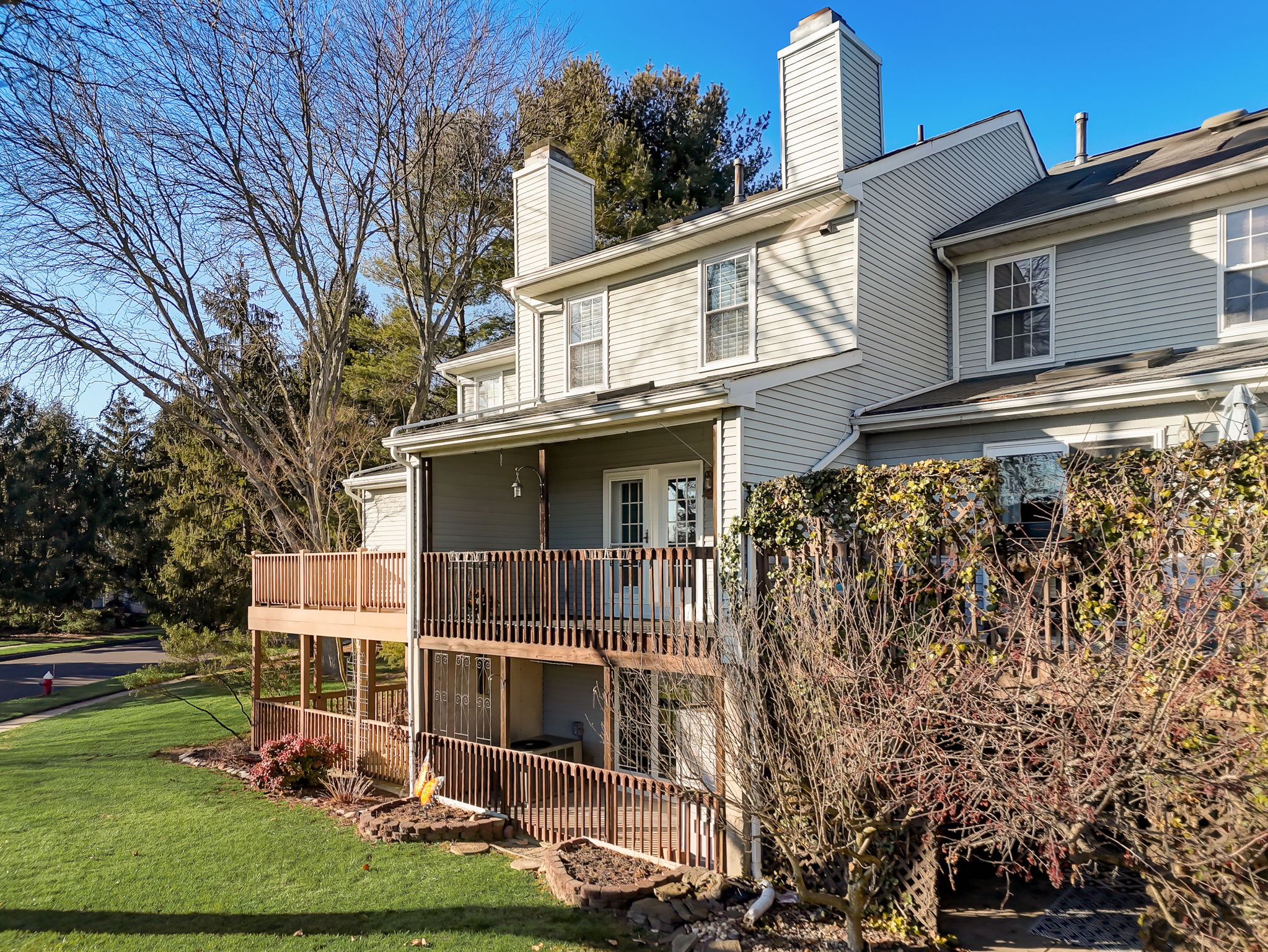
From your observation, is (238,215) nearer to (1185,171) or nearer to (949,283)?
(949,283)

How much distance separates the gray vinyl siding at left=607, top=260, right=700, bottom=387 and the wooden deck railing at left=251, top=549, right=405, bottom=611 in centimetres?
474

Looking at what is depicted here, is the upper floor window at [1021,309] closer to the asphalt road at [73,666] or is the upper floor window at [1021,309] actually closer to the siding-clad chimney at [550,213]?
the siding-clad chimney at [550,213]

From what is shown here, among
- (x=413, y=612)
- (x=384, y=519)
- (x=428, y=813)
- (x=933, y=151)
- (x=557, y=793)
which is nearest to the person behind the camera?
(x=557, y=793)

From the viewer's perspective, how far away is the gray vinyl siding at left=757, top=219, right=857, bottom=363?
35.5 ft

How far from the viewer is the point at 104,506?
38938 millimetres

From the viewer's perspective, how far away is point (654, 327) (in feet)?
42.3

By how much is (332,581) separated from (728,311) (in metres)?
8.11

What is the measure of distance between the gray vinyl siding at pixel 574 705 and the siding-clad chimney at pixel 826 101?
8117mm

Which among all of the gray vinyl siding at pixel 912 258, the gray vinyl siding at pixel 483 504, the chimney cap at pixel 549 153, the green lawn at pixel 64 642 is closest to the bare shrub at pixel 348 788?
the gray vinyl siding at pixel 483 504

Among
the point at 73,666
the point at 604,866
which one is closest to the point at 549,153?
the point at 604,866

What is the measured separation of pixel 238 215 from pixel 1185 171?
18.1 metres

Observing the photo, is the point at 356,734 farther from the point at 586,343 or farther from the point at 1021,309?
the point at 1021,309

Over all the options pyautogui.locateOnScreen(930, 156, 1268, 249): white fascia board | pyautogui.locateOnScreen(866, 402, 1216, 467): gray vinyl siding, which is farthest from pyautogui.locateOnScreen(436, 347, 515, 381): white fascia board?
pyautogui.locateOnScreen(930, 156, 1268, 249): white fascia board

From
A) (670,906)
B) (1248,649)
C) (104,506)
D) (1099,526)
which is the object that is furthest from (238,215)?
(104,506)
